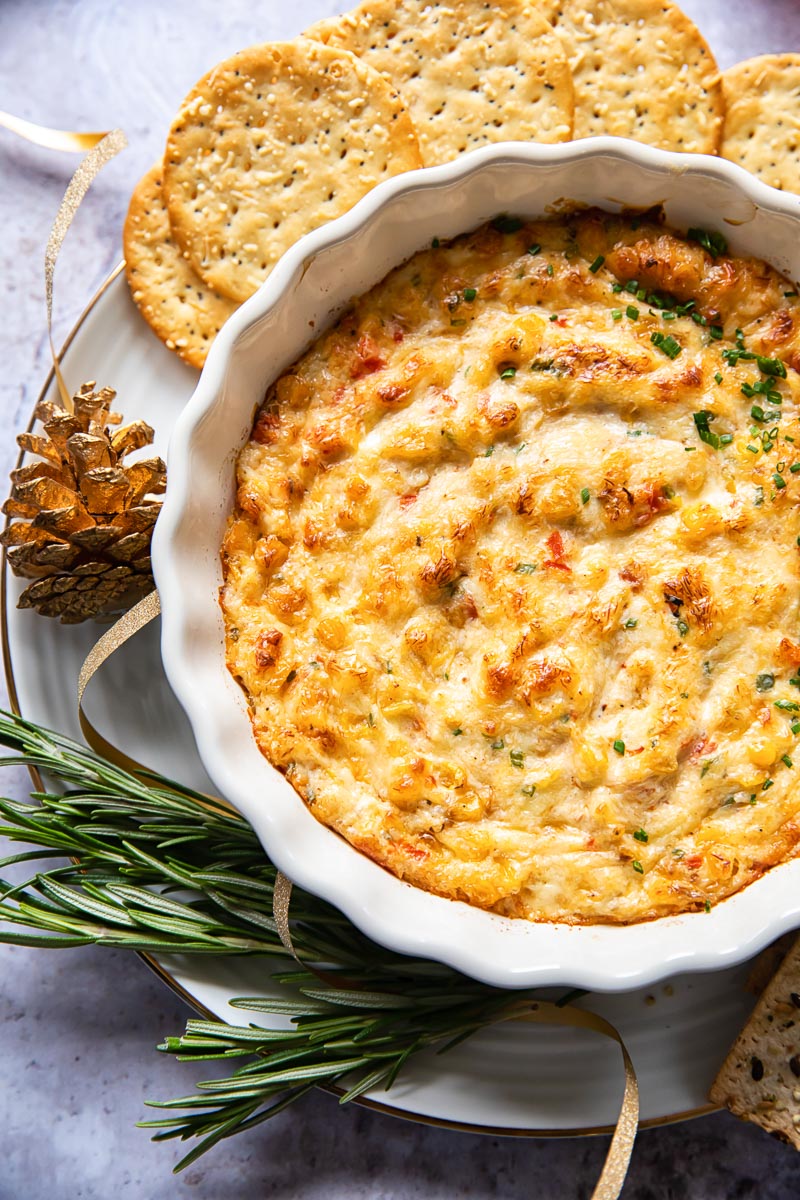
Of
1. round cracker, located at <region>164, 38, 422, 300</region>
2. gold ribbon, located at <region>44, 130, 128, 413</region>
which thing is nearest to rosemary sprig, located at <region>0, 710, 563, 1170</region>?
gold ribbon, located at <region>44, 130, 128, 413</region>

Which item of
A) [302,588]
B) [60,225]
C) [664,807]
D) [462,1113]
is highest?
[60,225]

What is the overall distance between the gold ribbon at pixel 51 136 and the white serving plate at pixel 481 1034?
54 centimetres

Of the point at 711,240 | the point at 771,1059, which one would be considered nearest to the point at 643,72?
the point at 711,240

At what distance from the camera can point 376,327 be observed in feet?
8.67

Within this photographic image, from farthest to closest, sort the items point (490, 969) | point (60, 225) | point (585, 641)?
1. point (60, 225)
2. point (585, 641)
3. point (490, 969)

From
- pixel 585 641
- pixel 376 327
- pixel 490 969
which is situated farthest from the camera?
pixel 376 327

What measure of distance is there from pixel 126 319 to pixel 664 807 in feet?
6.53

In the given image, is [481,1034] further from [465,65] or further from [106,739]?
[465,65]

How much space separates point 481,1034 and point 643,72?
2728mm

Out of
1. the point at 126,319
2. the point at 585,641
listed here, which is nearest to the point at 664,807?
the point at 585,641

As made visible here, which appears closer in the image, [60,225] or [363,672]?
[363,672]

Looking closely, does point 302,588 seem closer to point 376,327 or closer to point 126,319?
point 376,327

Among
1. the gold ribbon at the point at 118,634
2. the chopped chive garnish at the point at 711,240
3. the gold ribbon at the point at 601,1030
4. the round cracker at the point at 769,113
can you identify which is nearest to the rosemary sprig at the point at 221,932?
the gold ribbon at the point at 601,1030

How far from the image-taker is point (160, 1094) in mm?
3039
